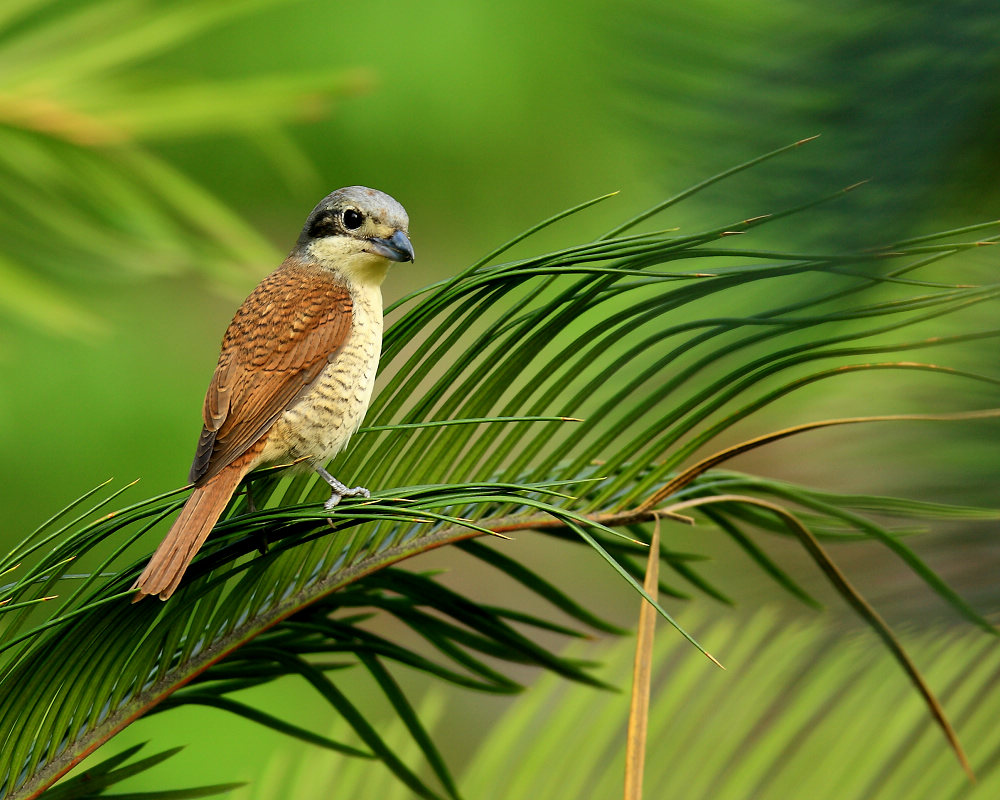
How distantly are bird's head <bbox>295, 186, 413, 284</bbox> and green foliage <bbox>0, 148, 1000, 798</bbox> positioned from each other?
35cm

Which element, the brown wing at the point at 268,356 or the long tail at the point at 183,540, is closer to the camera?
the long tail at the point at 183,540

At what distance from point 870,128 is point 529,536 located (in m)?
2.74

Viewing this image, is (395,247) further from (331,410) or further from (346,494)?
(346,494)

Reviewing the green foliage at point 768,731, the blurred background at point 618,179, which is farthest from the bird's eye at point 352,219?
the green foliage at point 768,731

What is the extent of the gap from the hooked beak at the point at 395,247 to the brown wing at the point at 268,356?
0.18 feet

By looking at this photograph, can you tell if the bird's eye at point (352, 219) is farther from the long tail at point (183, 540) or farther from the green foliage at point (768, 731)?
the green foliage at point (768, 731)

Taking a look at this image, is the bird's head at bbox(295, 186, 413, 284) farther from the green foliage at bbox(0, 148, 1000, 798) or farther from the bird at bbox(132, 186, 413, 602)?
the green foliage at bbox(0, 148, 1000, 798)

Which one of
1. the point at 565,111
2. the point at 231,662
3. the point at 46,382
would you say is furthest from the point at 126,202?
the point at 565,111

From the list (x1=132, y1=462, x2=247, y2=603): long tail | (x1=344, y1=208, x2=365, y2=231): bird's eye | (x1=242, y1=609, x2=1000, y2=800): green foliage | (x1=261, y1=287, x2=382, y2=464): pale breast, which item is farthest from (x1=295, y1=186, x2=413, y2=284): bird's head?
(x1=242, y1=609, x2=1000, y2=800): green foliage

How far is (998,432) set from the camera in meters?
0.62

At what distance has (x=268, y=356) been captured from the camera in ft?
3.05

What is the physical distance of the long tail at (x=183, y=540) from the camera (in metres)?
0.54

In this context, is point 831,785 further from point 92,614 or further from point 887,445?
point 92,614

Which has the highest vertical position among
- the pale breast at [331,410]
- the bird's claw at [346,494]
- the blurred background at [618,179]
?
the blurred background at [618,179]
